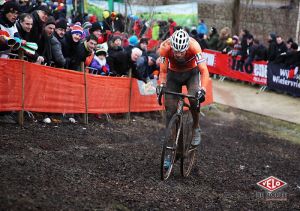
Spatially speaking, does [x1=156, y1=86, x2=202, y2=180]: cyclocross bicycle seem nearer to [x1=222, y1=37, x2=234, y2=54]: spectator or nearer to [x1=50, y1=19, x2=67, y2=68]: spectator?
[x1=50, y1=19, x2=67, y2=68]: spectator

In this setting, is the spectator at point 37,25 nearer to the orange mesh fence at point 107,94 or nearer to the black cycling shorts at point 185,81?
the orange mesh fence at point 107,94

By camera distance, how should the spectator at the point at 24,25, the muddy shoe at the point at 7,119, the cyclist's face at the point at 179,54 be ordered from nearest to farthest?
1. the cyclist's face at the point at 179,54
2. the muddy shoe at the point at 7,119
3. the spectator at the point at 24,25

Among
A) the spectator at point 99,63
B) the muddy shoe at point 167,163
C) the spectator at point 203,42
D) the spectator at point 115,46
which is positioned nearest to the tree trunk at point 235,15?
the spectator at point 203,42

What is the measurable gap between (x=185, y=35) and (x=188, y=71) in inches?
31.7

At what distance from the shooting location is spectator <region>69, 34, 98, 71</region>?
1034 cm

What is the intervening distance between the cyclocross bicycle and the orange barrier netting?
121 inches

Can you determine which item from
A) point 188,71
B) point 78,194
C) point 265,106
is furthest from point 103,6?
point 78,194

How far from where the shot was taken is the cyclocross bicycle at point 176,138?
7074mm

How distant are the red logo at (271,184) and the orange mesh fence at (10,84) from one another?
4.66m

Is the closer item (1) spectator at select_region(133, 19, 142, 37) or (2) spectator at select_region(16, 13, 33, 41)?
(2) spectator at select_region(16, 13, 33, 41)

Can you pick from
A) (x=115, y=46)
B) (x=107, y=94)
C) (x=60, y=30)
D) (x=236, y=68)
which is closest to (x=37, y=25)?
(x=60, y=30)

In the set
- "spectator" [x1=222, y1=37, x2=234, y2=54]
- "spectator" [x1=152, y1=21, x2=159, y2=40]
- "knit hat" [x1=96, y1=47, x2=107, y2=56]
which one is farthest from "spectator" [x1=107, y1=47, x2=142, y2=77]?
"spectator" [x1=152, y1=21, x2=159, y2=40]

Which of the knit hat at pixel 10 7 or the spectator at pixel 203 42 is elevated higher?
the knit hat at pixel 10 7

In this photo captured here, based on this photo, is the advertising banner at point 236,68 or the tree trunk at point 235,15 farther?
the tree trunk at point 235,15
